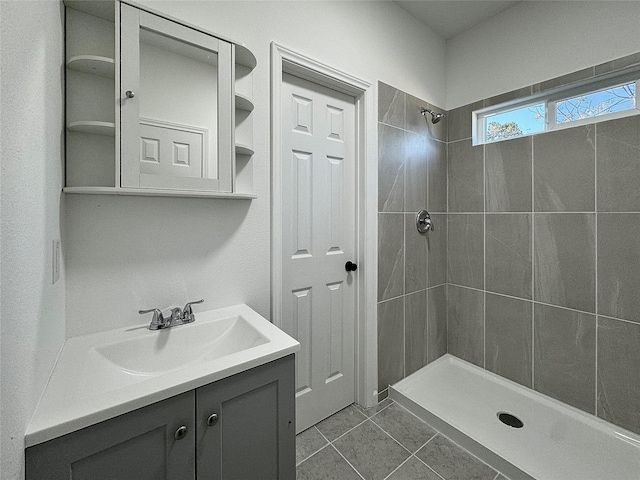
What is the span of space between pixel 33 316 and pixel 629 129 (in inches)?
102

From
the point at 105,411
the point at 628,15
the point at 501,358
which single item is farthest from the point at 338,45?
the point at 501,358

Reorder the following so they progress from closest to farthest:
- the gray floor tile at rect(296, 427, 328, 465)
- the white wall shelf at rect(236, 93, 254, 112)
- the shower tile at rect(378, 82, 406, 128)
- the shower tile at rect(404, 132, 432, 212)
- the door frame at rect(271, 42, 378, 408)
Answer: the white wall shelf at rect(236, 93, 254, 112) < the gray floor tile at rect(296, 427, 328, 465) < the door frame at rect(271, 42, 378, 408) < the shower tile at rect(378, 82, 406, 128) < the shower tile at rect(404, 132, 432, 212)

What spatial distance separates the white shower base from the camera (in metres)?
1.39

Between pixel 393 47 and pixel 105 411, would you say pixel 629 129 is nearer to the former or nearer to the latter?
pixel 393 47

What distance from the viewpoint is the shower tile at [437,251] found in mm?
2273

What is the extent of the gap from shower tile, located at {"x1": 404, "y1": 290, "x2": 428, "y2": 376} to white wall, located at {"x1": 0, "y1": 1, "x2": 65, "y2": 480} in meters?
1.93

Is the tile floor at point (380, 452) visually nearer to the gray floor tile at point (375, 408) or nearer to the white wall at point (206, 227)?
the gray floor tile at point (375, 408)

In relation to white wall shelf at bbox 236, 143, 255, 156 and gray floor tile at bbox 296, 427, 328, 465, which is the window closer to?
white wall shelf at bbox 236, 143, 255, 156

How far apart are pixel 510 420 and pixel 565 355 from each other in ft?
1.76

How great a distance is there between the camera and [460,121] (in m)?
2.29

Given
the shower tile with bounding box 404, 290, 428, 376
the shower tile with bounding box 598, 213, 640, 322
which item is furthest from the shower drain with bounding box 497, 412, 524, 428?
the shower tile with bounding box 598, 213, 640, 322

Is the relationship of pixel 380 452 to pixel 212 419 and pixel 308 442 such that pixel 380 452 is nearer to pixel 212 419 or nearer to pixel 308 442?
pixel 308 442

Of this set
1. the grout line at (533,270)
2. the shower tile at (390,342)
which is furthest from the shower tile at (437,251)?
the grout line at (533,270)

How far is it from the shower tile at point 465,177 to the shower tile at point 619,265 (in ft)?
2.33
